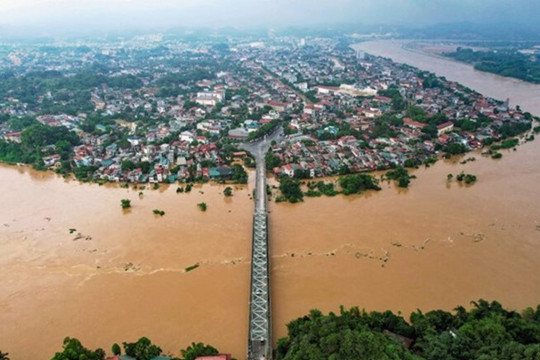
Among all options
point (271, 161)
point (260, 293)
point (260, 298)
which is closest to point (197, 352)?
point (260, 298)

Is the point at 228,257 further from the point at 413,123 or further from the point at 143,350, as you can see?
the point at 413,123

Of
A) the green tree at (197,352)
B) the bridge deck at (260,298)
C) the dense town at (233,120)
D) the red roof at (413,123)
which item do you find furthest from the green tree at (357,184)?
the green tree at (197,352)

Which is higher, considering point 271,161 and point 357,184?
point 271,161

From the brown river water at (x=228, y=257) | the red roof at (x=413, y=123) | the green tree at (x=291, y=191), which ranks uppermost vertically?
the red roof at (x=413, y=123)

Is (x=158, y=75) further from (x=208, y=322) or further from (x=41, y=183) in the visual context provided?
(x=208, y=322)

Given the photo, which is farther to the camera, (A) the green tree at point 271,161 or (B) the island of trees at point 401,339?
(A) the green tree at point 271,161

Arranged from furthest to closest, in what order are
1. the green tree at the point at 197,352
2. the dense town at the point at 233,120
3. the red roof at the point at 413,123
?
the red roof at the point at 413,123 < the dense town at the point at 233,120 < the green tree at the point at 197,352

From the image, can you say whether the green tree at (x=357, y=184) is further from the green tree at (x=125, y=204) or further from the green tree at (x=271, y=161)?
the green tree at (x=125, y=204)

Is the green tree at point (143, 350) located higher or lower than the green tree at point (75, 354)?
lower
